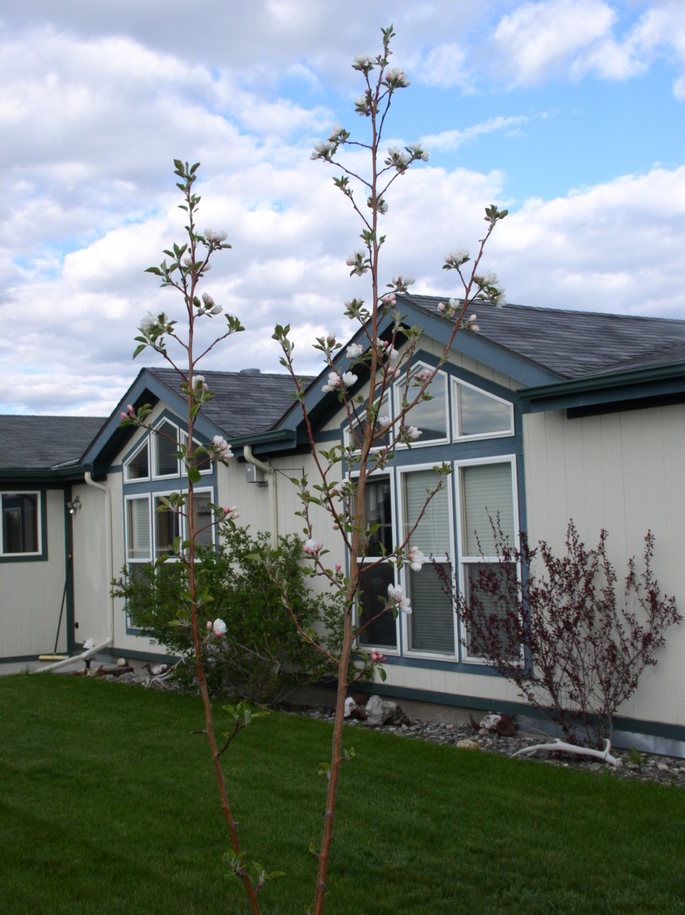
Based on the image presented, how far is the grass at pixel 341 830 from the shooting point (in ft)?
15.4

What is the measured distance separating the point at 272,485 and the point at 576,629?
4.63 metres

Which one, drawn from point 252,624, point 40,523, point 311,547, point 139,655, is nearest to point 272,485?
point 252,624

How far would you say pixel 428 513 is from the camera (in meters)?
9.24

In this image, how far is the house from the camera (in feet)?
23.9

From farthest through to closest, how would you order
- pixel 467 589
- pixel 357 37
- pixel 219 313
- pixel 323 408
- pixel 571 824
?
pixel 323 408
pixel 467 589
pixel 571 824
pixel 357 37
pixel 219 313

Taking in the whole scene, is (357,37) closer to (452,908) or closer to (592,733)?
(452,908)

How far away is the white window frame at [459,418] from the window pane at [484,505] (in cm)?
26

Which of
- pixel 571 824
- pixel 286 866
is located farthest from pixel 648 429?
pixel 286 866

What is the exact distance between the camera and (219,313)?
10.9 ft

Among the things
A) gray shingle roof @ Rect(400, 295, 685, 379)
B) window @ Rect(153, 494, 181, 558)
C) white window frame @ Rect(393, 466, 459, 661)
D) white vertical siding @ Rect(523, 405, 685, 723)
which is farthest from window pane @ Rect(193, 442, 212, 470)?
white vertical siding @ Rect(523, 405, 685, 723)

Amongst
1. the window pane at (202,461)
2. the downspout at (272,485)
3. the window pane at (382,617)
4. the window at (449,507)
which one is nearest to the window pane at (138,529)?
the window pane at (202,461)

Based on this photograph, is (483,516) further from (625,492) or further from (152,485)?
(152,485)

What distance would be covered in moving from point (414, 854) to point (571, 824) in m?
1.03

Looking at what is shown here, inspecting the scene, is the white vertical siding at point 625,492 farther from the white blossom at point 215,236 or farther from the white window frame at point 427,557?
the white blossom at point 215,236
